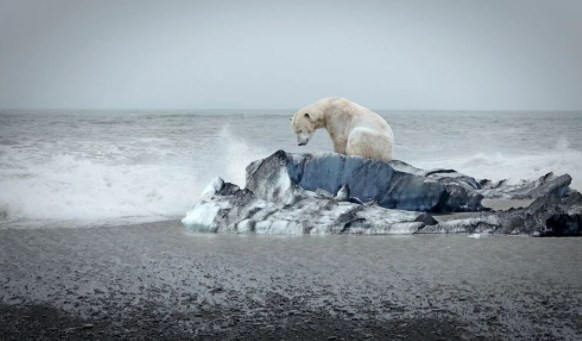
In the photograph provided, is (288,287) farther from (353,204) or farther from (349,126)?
(349,126)

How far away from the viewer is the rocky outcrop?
6.27 m

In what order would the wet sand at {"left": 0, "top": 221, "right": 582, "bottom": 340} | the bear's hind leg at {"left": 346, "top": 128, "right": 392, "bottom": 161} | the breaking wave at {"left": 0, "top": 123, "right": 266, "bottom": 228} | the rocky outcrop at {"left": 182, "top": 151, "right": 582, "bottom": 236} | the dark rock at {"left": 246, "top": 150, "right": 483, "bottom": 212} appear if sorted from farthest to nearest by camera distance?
the bear's hind leg at {"left": 346, "top": 128, "right": 392, "bottom": 161}
the dark rock at {"left": 246, "top": 150, "right": 483, "bottom": 212}
the breaking wave at {"left": 0, "top": 123, "right": 266, "bottom": 228}
the rocky outcrop at {"left": 182, "top": 151, "right": 582, "bottom": 236}
the wet sand at {"left": 0, "top": 221, "right": 582, "bottom": 340}

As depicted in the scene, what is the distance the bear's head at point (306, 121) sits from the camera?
900cm

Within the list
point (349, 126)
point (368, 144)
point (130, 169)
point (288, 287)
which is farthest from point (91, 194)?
point (288, 287)

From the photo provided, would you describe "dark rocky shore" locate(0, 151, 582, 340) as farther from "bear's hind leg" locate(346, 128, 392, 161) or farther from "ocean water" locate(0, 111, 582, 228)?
"ocean water" locate(0, 111, 582, 228)

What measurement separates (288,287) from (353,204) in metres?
3.08

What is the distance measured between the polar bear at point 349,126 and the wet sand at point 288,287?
2.79 metres

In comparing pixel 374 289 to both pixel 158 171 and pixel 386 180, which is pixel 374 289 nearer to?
pixel 386 180

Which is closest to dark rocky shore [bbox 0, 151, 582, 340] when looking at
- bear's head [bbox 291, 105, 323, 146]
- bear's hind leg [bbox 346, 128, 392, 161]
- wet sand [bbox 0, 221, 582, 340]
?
wet sand [bbox 0, 221, 582, 340]

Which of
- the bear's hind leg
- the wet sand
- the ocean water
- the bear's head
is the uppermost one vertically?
the bear's head

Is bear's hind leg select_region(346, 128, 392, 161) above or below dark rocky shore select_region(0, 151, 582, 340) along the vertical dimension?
above

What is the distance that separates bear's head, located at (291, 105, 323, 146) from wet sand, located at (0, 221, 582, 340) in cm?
334

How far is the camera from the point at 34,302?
3.60 m

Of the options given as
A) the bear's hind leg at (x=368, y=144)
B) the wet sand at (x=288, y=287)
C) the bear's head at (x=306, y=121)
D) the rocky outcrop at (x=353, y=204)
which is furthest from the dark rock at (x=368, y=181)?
the wet sand at (x=288, y=287)
